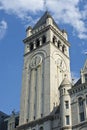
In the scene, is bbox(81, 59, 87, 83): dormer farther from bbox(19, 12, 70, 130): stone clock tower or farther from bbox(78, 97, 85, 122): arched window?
bbox(19, 12, 70, 130): stone clock tower

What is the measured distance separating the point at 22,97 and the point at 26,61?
Result: 11082mm

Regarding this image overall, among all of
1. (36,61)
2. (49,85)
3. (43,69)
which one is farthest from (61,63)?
(49,85)

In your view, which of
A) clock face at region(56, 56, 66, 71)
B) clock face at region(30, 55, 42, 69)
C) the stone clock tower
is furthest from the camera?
clock face at region(56, 56, 66, 71)

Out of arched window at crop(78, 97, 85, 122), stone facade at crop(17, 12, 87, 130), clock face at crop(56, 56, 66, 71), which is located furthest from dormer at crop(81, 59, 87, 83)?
clock face at crop(56, 56, 66, 71)

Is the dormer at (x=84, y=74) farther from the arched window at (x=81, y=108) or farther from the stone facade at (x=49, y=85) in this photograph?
the arched window at (x=81, y=108)

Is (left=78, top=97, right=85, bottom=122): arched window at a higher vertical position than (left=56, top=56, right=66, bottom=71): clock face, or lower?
lower

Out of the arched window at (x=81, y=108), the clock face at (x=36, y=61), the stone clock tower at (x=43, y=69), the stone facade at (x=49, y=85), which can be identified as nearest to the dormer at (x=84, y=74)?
the stone facade at (x=49, y=85)

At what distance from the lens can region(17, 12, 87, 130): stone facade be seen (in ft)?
206

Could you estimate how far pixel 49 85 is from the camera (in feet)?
241

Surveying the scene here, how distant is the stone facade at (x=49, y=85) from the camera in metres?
62.7

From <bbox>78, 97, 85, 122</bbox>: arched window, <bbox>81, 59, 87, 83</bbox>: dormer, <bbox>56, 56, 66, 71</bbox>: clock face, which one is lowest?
<bbox>78, 97, 85, 122</bbox>: arched window

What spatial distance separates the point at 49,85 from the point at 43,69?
5.97 meters

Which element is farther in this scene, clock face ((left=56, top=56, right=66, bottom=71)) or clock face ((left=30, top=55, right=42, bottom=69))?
clock face ((left=56, top=56, right=66, bottom=71))

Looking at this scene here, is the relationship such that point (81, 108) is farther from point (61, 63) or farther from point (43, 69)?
point (61, 63)
